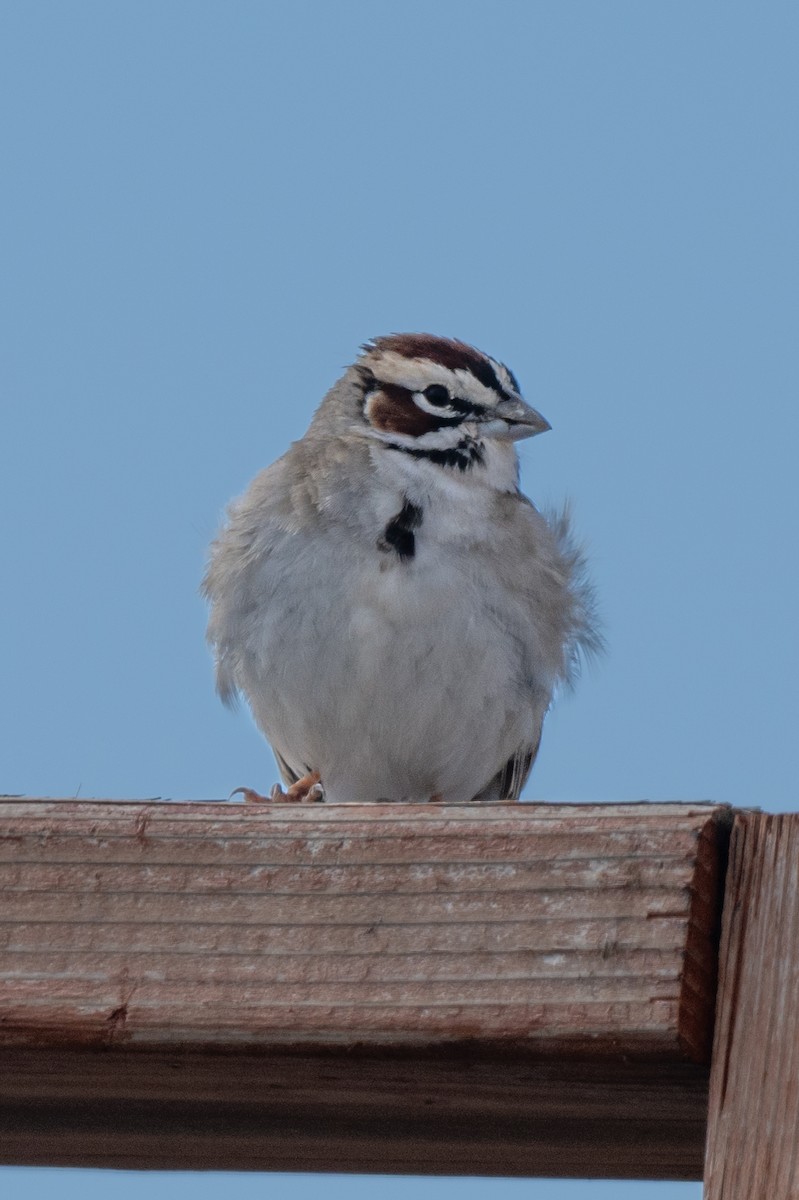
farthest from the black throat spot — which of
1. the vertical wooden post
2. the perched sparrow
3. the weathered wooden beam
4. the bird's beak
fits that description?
the vertical wooden post

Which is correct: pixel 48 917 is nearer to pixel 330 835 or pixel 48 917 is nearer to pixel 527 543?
pixel 330 835

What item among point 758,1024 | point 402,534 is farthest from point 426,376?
point 758,1024

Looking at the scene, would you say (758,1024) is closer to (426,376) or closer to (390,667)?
(390,667)

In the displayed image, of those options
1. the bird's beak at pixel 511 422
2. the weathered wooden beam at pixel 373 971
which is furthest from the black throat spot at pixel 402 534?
the weathered wooden beam at pixel 373 971

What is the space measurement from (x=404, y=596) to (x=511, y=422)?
672 mm

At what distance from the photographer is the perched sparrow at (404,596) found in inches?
163

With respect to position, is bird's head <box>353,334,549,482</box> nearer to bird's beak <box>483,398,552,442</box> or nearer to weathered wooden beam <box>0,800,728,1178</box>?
bird's beak <box>483,398,552,442</box>

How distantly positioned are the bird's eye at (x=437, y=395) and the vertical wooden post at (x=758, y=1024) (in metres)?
2.85

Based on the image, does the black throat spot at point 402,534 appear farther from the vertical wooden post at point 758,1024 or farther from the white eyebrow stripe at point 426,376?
the vertical wooden post at point 758,1024

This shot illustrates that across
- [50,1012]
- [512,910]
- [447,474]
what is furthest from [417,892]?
[447,474]

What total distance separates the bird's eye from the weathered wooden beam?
262 centimetres

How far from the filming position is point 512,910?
74.4 inches

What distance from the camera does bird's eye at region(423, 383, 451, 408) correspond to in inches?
181

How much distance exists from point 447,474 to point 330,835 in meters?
2.46
